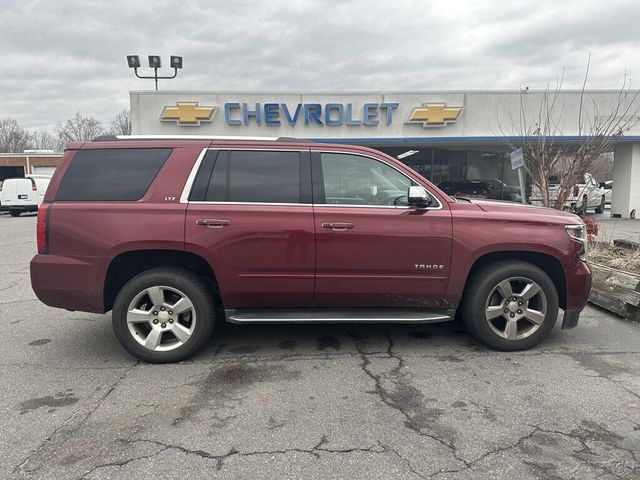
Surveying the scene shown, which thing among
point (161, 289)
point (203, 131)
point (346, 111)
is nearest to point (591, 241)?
point (161, 289)

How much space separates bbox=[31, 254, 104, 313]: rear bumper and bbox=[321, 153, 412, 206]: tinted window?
217cm

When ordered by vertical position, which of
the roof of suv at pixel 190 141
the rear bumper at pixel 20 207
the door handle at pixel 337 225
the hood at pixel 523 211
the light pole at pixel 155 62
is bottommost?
the rear bumper at pixel 20 207

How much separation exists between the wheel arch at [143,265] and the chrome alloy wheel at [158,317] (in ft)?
0.89

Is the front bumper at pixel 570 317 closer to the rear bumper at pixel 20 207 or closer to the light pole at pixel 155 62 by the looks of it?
the light pole at pixel 155 62

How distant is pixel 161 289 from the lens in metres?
4.04

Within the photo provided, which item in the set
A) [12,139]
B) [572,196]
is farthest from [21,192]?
[12,139]

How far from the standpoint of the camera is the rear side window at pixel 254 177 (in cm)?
407

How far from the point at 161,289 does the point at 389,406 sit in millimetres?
2194

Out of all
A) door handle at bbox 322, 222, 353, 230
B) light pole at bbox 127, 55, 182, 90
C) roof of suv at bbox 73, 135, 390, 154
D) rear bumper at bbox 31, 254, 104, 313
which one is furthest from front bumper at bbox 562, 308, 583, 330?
light pole at bbox 127, 55, 182, 90

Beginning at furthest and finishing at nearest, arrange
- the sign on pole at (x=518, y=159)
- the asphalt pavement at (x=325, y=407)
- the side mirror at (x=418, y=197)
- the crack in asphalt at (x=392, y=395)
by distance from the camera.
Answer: the sign on pole at (x=518, y=159) < the side mirror at (x=418, y=197) < the crack in asphalt at (x=392, y=395) < the asphalt pavement at (x=325, y=407)

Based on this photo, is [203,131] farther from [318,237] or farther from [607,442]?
[607,442]

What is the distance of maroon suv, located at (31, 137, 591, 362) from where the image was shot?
396 centimetres

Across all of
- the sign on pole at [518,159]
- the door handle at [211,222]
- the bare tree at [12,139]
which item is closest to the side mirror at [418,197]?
the door handle at [211,222]

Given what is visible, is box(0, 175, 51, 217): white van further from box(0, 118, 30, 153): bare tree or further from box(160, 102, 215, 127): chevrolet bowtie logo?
box(0, 118, 30, 153): bare tree
